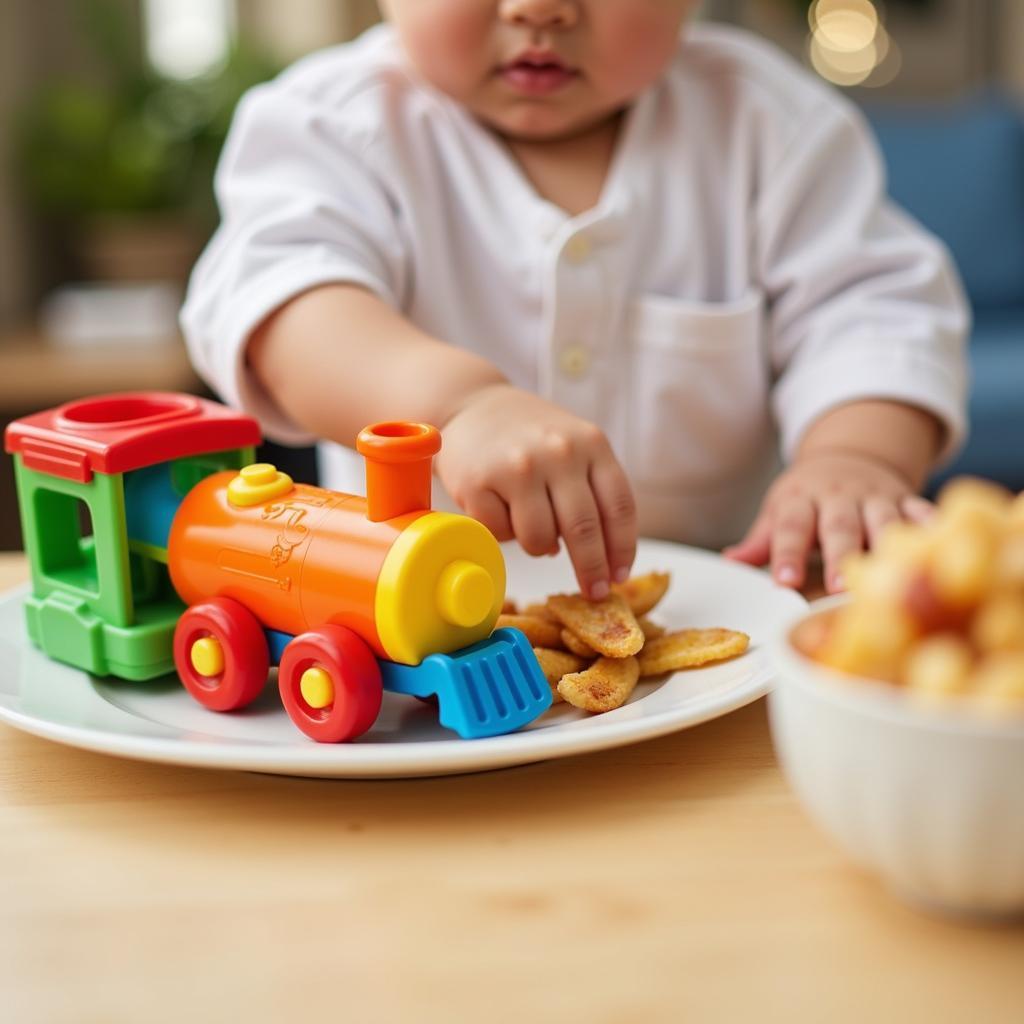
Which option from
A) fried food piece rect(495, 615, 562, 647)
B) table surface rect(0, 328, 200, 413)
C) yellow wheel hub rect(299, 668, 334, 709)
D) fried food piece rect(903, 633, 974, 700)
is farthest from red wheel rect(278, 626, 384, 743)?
table surface rect(0, 328, 200, 413)

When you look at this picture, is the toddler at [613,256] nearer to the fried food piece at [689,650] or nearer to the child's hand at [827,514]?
the child's hand at [827,514]

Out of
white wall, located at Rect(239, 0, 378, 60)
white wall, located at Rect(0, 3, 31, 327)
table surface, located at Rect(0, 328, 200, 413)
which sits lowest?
table surface, located at Rect(0, 328, 200, 413)

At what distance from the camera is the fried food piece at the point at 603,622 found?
563mm

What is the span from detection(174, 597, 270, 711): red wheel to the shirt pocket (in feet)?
1.73

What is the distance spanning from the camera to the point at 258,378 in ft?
2.88

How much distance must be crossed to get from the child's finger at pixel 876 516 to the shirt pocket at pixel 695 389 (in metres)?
0.27

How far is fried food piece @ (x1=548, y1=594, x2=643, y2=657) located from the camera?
0.56 metres

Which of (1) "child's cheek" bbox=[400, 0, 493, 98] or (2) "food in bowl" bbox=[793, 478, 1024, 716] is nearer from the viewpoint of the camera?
(2) "food in bowl" bbox=[793, 478, 1024, 716]

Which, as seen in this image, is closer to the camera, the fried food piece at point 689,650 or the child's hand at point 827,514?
the fried food piece at point 689,650

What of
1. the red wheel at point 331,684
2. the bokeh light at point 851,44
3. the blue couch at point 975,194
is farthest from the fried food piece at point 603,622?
the bokeh light at point 851,44

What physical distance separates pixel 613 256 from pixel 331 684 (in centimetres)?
55

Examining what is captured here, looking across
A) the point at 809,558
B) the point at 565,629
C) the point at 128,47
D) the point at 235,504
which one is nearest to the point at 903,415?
the point at 809,558

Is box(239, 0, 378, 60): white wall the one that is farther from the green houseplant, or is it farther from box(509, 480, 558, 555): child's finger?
box(509, 480, 558, 555): child's finger

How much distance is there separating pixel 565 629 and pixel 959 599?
28 cm
